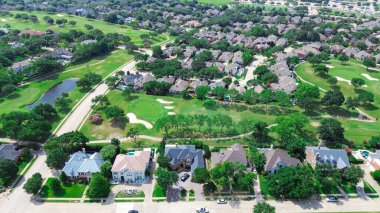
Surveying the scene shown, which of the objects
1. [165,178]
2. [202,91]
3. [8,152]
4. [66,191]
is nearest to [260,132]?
[202,91]

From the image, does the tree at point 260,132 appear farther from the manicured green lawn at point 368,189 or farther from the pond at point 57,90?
the pond at point 57,90

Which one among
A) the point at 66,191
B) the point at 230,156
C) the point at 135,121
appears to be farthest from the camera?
the point at 135,121

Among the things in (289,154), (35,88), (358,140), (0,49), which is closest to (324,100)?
(358,140)

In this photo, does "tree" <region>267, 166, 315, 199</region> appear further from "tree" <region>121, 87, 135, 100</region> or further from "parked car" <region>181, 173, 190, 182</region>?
"tree" <region>121, 87, 135, 100</region>

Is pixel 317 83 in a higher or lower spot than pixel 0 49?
lower

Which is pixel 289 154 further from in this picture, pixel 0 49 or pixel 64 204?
pixel 0 49

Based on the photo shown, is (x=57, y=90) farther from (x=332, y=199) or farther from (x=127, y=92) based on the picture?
(x=332, y=199)

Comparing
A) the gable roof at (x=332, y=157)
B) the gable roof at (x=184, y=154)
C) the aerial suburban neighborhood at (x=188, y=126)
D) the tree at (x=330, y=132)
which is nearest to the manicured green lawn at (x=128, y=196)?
the aerial suburban neighborhood at (x=188, y=126)
